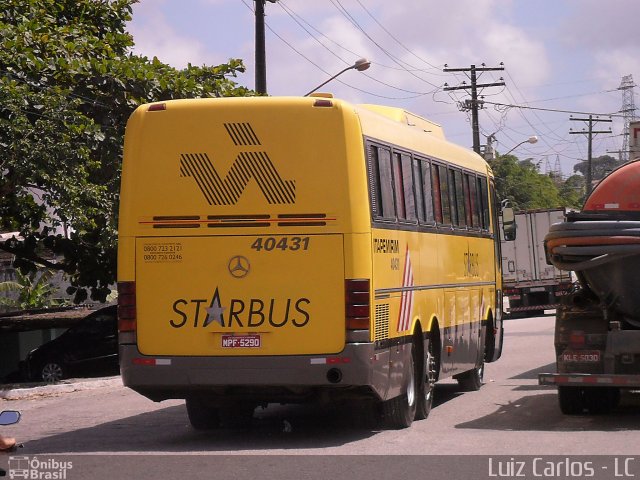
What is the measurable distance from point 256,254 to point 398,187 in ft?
7.01

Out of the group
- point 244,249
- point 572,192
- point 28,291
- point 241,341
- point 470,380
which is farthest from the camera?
point 572,192

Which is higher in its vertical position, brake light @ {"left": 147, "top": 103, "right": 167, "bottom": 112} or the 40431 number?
brake light @ {"left": 147, "top": 103, "right": 167, "bottom": 112}

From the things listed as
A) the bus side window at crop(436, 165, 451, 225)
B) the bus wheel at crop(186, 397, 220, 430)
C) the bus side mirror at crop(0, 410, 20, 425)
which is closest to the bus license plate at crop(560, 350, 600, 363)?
the bus side window at crop(436, 165, 451, 225)

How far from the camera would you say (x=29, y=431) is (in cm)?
1501

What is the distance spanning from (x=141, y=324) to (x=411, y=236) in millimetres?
3318

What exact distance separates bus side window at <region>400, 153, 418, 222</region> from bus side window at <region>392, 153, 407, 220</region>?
0.12 meters

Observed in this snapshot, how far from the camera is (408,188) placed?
14320 millimetres

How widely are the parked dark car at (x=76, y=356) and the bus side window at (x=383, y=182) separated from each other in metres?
12.3

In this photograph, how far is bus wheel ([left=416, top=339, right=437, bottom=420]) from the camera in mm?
14461

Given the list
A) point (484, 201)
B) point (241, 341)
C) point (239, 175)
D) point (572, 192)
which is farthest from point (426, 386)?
point (572, 192)

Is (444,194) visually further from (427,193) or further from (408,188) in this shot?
(408,188)

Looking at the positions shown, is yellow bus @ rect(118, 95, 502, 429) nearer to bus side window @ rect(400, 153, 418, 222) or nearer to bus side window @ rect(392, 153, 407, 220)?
bus side window @ rect(392, 153, 407, 220)
